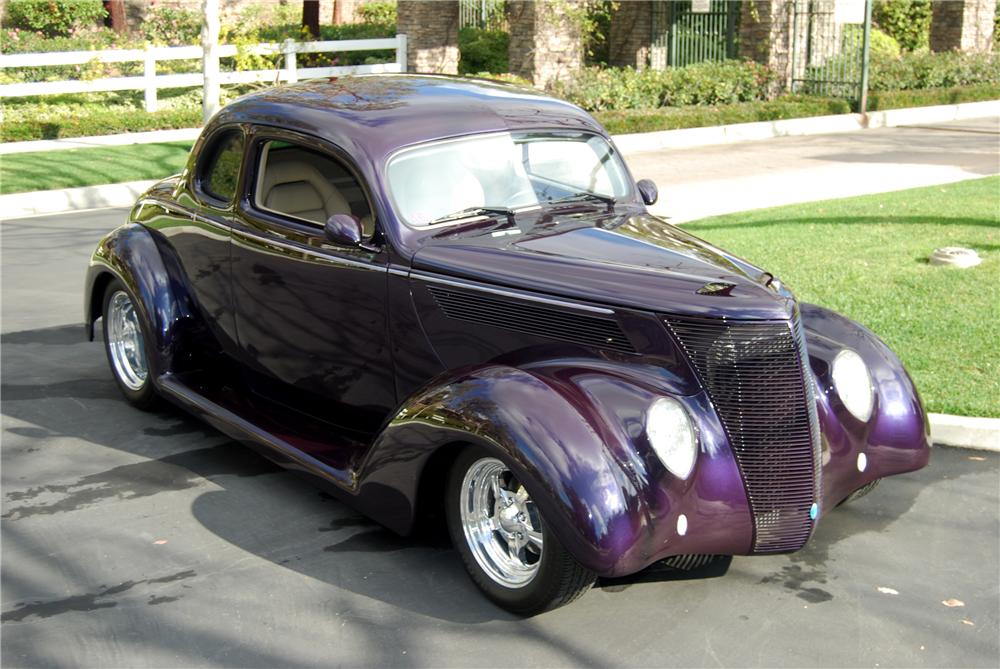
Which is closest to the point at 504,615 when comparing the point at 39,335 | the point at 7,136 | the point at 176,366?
the point at 176,366

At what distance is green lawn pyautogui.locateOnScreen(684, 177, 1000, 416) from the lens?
23.8 feet

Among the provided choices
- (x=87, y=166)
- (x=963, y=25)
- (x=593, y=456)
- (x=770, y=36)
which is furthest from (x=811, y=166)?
(x=963, y=25)

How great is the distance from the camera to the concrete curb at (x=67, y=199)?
13836 mm

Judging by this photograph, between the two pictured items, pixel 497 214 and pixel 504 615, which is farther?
pixel 497 214

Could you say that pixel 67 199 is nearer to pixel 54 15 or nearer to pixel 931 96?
pixel 931 96

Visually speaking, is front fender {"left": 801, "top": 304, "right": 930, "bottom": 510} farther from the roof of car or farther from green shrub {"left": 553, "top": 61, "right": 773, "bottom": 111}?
green shrub {"left": 553, "top": 61, "right": 773, "bottom": 111}

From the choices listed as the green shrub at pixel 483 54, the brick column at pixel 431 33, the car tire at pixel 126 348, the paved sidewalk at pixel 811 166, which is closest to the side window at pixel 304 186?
the car tire at pixel 126 348

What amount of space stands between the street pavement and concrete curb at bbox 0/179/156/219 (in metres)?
8.34

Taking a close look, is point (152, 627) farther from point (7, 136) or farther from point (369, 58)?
point (369, 58)

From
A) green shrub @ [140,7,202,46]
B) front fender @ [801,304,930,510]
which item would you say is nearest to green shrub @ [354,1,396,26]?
green shrub @ [140,7,202,46]

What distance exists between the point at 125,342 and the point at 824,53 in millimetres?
21330

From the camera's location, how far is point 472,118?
568 centimetres

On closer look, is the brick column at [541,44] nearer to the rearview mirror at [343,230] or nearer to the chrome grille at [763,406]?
the rearview mirror at [343,230]

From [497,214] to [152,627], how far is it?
2321mm
